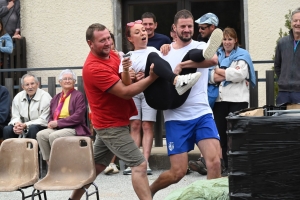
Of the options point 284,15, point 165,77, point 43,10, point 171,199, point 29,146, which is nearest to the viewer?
point 171,199

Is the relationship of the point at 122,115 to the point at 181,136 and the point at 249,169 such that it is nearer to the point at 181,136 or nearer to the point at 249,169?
the point at 181,136

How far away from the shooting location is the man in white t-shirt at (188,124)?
6598 mm

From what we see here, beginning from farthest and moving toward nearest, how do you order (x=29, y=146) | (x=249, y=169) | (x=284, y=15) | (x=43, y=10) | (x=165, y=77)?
(x=43, y=10), (x=284, y=15), (x=29, y=146), (x=165, y=77), (x=249, y=169)

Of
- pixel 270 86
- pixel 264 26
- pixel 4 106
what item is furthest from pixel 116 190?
pixel 264 26

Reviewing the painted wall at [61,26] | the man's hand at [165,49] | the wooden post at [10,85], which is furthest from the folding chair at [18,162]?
the painted wall at [61,26]

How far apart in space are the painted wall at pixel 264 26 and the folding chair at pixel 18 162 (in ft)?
14.3

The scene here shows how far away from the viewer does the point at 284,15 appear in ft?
35.4

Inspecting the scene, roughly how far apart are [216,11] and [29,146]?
4825mm

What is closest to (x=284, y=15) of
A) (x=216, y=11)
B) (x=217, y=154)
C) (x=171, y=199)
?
(x=216, y=11)

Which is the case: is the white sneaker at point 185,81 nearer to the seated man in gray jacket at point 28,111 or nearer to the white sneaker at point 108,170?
the white sneaker at point 108,170

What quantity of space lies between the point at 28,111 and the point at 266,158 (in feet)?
21.2

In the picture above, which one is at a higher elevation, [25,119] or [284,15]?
[284,15]

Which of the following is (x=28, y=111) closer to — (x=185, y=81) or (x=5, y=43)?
(x=5, y=43)

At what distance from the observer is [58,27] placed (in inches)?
466
